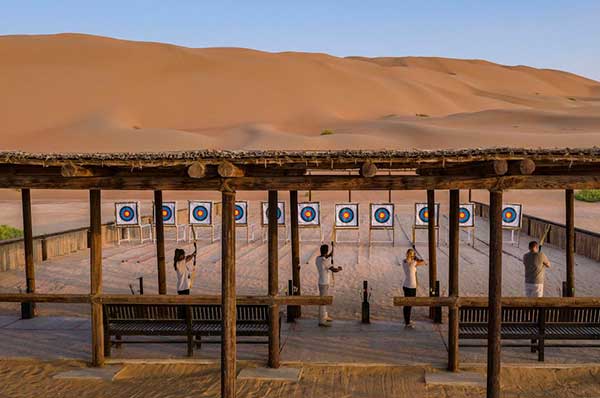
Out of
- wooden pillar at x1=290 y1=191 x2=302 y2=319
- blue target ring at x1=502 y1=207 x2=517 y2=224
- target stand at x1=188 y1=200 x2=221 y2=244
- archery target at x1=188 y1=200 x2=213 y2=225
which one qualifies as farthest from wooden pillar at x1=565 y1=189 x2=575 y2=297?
archery target at x1=188 y1=200 x2=213 y2=225

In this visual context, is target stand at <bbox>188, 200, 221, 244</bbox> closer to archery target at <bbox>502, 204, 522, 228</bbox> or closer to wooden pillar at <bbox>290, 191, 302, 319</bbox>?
wooden pillar at <bbox>290, 191, 302, 319</bbox>

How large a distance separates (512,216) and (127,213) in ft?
43.4

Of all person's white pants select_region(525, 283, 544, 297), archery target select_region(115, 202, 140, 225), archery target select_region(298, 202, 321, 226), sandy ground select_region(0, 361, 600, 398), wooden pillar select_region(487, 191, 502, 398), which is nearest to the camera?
wooden pillar select_region(487, 191, 502, 398)

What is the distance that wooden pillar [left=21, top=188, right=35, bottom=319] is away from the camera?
Result: 35.8 ft

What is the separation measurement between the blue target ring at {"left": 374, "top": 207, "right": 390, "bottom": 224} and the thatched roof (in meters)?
12.0

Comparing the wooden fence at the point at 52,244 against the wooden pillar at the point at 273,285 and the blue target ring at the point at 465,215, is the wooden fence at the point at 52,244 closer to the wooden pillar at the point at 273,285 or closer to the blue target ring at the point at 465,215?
the wooden pillar at the point at 273,285

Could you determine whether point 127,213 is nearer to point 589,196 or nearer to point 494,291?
point 494,291

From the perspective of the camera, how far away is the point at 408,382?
8.08 metres

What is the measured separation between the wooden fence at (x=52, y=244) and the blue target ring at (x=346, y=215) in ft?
25.1

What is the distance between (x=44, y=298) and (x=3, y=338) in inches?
66.1

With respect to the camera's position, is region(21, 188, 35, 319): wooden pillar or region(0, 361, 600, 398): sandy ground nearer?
region(0, 361, 600, 398): sandy ground

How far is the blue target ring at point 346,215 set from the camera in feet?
66.2

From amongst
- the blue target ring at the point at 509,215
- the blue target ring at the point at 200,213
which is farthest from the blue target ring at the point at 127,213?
the blue target ring at the point at 509,215

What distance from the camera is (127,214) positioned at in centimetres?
2009
